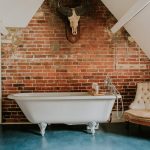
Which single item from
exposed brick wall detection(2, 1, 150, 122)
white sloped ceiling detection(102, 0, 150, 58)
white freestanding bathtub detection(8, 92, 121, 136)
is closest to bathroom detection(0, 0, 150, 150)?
exposed brick wall detection(2, 1, 150, 122)

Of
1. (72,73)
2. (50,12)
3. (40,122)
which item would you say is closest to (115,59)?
(72,73)

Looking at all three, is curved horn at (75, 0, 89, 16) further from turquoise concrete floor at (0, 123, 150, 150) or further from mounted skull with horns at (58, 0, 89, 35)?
turquoise concrete floor at (0, 123, 150, 150)

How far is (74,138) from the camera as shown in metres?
4.22

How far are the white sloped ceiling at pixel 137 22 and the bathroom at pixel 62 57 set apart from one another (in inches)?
6.1

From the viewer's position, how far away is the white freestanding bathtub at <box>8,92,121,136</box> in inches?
168

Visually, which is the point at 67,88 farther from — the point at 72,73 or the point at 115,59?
the point at 115,59

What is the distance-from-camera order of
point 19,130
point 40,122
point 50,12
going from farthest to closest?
point 50,12 → point 19,130 → point 40,122

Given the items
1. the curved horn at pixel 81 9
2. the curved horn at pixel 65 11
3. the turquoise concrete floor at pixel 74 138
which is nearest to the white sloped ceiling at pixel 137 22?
the curved horn at pixel 81 9

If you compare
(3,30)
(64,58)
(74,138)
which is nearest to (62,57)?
(64,58)

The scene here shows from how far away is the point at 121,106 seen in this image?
212 inches

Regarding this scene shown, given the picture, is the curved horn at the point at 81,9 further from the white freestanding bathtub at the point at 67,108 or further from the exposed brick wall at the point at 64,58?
the white freestanding bathtub at the point at 67,108

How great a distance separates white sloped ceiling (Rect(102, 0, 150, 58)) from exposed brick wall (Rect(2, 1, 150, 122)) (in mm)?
169

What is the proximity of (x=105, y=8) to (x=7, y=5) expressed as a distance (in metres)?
1.85

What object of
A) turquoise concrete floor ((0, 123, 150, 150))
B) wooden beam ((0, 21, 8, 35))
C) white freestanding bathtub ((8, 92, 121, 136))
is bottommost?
turquoise concrete floor ((0, 123, 150, 150))
